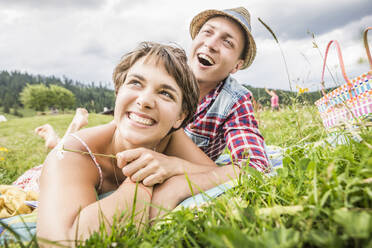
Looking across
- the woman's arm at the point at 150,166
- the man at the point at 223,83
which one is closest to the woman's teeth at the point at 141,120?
the woman's arm at the point at 150,166

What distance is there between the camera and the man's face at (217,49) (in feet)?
9.90

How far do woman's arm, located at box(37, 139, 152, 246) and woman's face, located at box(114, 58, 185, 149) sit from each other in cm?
43

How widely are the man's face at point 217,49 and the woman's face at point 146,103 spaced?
109 centimetres

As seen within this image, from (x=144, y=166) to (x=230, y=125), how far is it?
4.60ft

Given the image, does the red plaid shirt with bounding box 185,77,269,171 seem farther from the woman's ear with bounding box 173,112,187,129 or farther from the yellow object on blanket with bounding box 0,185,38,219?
the yellow object on blanket with bounding box 0,185,38,219

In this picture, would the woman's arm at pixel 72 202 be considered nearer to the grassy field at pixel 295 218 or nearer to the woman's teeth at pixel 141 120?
the grassy field at pixel 295 218

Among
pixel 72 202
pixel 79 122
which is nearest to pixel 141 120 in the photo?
pixel 72 202

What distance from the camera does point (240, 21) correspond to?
291cm

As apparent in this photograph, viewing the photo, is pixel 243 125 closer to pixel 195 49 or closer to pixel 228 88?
pixel 228 88

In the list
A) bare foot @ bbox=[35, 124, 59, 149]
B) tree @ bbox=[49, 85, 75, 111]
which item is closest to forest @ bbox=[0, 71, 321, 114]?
tree @ bbox=[49, 85, 75, 111]

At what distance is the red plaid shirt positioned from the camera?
2.40 meters

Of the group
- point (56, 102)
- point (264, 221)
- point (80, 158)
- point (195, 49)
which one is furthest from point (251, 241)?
point (56, 102)

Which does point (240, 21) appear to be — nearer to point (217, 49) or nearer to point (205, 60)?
point (217, 49)

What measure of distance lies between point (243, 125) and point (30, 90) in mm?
99554
